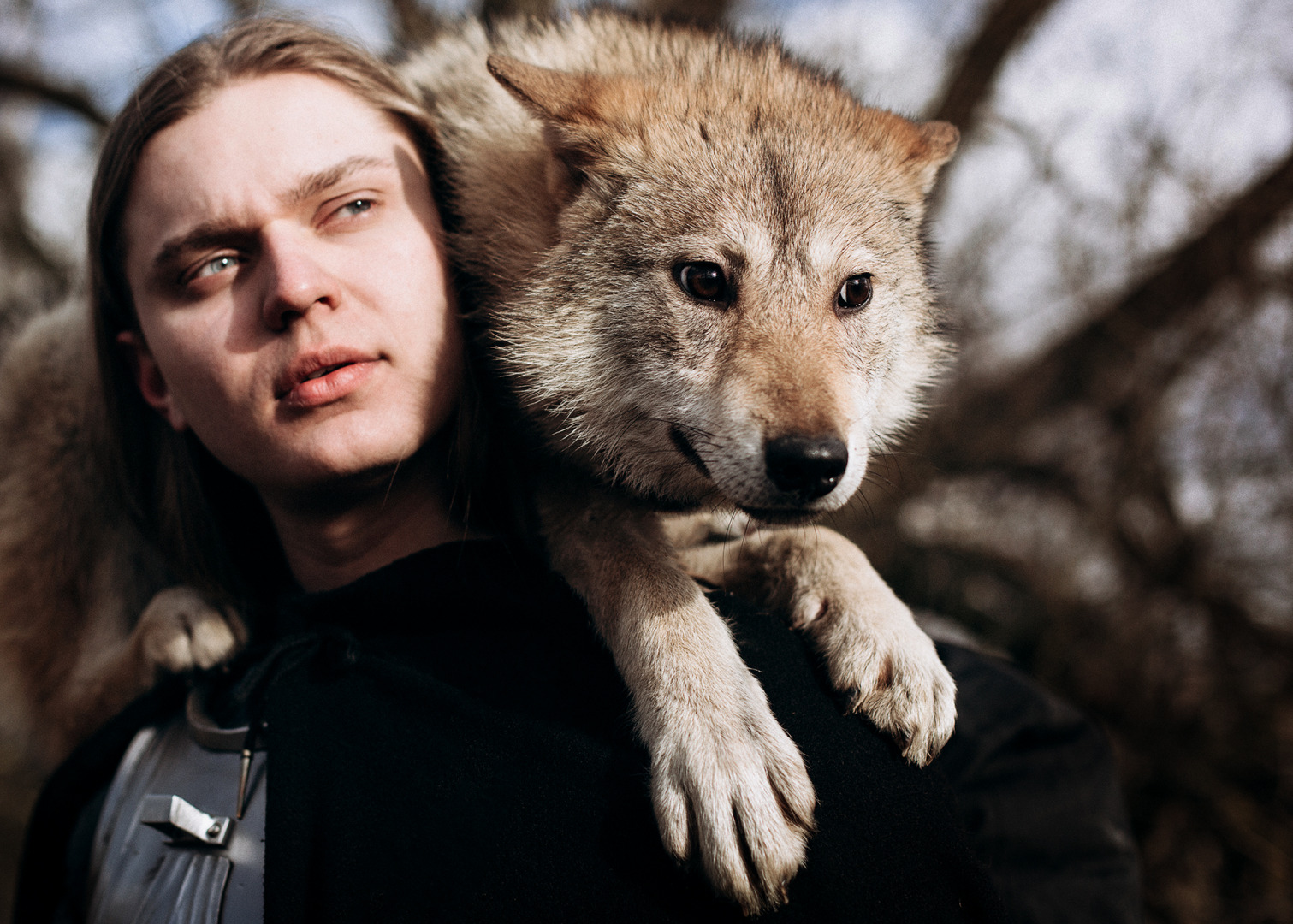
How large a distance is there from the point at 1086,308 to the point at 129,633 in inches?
277

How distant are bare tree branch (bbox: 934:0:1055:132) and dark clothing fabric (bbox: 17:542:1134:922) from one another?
6651mm

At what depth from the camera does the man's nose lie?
1888mm

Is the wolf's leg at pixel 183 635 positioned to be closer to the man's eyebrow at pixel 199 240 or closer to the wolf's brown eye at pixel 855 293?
the man's eyebrow at pixel 199 240

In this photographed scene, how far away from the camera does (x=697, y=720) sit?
165cm

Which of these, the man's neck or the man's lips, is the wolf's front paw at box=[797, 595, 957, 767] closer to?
the man's neck

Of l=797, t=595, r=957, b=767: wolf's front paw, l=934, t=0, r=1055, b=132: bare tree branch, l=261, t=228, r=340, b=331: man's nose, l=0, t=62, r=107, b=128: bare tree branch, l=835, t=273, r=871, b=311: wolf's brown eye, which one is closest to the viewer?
l=797, t=595, r=957, b=767: wolf's front paw

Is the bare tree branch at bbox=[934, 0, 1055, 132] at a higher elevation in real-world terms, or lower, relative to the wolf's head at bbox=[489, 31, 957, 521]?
higher

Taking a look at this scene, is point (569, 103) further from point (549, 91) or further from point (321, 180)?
point (321, 180)

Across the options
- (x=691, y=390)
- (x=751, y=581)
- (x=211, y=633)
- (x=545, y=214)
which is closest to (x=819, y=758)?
(x=751, y=581)

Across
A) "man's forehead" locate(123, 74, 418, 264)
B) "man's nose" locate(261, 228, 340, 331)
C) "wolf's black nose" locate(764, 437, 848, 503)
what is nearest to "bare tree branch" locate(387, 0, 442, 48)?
"man's forehead" locate(123, 74, 418, 264)

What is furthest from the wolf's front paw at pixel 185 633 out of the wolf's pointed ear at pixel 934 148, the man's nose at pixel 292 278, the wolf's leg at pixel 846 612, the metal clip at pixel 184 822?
the wolf's pointed ear at pixel 934 148

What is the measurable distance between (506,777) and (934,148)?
7.56 feet

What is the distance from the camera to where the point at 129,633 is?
3023 mm

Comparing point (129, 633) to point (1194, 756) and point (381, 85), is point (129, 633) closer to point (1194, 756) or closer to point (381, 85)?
point (381, 85)
